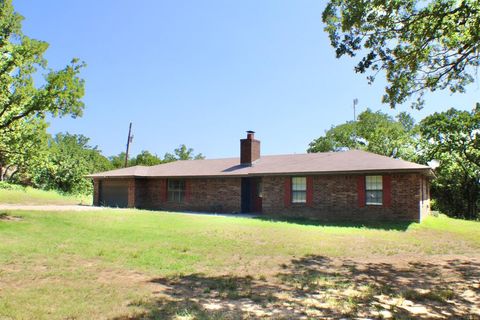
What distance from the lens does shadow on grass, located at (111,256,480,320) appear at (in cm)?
600

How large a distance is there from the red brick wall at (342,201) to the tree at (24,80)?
38.9ft

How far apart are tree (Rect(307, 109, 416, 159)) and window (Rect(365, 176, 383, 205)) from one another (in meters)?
22.8

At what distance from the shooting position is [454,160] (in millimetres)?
34156

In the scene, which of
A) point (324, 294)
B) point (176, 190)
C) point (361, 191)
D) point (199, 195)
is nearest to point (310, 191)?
point (361, 191)

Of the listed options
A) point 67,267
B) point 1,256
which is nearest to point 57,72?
point 1,256

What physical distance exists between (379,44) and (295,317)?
847 centimetres

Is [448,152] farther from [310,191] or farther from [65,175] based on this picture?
[65,175]

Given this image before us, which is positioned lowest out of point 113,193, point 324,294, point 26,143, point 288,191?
point 324,294

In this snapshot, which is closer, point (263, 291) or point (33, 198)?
point (263, 291)

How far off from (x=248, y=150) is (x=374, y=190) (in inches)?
394

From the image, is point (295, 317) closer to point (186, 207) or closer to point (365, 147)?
point (186, 207)

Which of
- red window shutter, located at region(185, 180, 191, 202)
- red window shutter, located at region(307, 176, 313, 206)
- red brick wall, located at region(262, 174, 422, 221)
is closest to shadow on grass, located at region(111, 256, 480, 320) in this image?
red brick wall, located at region(262, 174, 422, 221)

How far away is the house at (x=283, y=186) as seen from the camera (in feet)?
62.1

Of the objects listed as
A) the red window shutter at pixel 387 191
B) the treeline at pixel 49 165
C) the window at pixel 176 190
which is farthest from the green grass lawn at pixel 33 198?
the red window shutter at pixel 387 191
